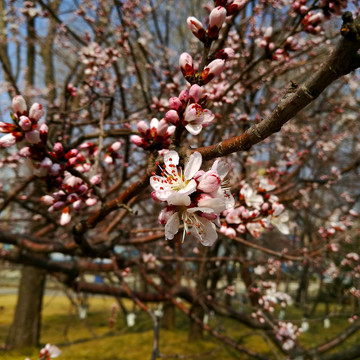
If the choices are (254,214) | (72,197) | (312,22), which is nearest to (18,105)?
(72,197)

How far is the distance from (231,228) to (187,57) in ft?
2.79

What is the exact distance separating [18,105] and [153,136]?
50 cm

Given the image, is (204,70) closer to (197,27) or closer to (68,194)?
(197,27)

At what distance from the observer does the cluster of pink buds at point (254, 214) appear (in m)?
1.42

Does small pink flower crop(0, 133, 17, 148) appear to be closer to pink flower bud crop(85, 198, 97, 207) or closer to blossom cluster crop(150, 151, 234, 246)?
pink flower bud crop(85, 198, 97, 207)

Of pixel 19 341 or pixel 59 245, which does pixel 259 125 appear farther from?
pixel 19 341

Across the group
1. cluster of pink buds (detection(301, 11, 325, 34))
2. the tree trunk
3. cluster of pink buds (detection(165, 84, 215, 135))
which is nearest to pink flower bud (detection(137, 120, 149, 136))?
cluster of pink buds (detection(165, 84, 215, 135))

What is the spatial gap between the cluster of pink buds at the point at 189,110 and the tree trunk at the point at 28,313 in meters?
5.36

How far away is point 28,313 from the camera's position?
5.30 m

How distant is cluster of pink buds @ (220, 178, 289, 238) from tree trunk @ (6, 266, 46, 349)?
4870 mm

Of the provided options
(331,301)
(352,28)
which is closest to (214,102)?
(352,28)

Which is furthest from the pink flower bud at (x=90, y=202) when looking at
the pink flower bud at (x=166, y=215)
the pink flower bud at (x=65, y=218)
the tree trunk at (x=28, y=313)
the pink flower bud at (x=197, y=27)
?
the tree trunk at (x=28, y=313)

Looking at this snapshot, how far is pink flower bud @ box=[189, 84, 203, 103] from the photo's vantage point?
82 cm

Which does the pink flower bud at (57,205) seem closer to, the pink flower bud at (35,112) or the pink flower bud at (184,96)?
the pink flower bud at (35,112)
